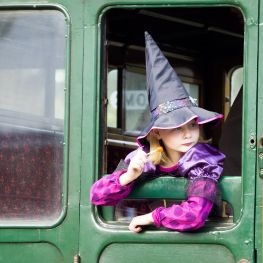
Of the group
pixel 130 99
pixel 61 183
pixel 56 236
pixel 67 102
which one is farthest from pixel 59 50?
pixel 130 99

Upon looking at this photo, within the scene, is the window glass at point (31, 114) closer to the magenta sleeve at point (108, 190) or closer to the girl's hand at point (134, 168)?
the magenta sleeve at point (108, 190)

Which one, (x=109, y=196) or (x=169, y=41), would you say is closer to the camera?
(x=109, y=196)

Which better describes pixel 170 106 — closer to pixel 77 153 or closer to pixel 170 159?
pixel 170 159

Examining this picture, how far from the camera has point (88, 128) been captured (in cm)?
307

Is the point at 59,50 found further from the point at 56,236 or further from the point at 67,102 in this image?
the point at 56,236

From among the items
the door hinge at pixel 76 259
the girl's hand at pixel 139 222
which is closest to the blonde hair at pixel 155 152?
the girl's hand at pixel 139 222

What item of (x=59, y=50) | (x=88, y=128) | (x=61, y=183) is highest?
(x=59, y=50)

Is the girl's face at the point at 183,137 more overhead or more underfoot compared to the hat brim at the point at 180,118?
more underfoot

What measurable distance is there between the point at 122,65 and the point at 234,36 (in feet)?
2.16

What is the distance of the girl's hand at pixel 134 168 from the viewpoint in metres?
2.94

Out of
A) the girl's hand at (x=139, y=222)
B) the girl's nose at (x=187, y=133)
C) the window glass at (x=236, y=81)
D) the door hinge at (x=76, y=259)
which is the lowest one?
the door hinge at (x=76, y=259)

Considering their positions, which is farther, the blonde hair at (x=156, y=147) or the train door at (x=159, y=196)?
the blonde hair at (x=156, y=147)

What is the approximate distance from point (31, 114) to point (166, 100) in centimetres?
54

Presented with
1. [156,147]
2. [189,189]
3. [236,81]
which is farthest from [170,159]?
[236,81]
